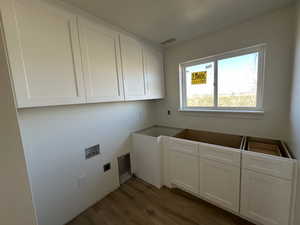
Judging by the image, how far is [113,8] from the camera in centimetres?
138

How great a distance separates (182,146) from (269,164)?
2.99ft

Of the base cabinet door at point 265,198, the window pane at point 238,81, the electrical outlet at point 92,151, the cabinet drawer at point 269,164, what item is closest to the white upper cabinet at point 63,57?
the electrical outlet at point 92,151

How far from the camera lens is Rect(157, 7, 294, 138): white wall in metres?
1.51

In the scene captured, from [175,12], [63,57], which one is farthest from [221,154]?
[63,57]

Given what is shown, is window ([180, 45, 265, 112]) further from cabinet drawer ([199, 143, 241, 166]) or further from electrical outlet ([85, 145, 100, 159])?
Result: electrical outlet ([85, 145, 100, 159])

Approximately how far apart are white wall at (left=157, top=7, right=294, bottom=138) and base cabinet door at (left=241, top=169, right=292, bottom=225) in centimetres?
71

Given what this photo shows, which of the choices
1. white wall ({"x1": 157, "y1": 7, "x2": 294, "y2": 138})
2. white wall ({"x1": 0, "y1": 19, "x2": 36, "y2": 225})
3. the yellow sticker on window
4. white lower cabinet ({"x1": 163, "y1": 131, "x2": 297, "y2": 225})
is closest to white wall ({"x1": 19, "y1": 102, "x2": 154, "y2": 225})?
white wall ({"x1": 0, "y1": 19, "x2": 36, "y2": 225})

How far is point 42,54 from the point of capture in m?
1.14

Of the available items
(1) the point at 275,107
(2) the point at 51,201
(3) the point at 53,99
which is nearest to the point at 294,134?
(1) the point at 275,107

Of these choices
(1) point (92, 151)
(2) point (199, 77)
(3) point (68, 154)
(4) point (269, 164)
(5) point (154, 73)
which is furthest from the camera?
(5) point (154, 73)

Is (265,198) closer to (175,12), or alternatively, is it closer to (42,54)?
(175,12)

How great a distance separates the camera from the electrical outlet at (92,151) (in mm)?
1711

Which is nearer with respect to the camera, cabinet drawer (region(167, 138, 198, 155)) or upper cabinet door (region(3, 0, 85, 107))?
upper cabinet door (region(3, 0, 85, 107))

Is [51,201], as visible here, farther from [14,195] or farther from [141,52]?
[141,52]
